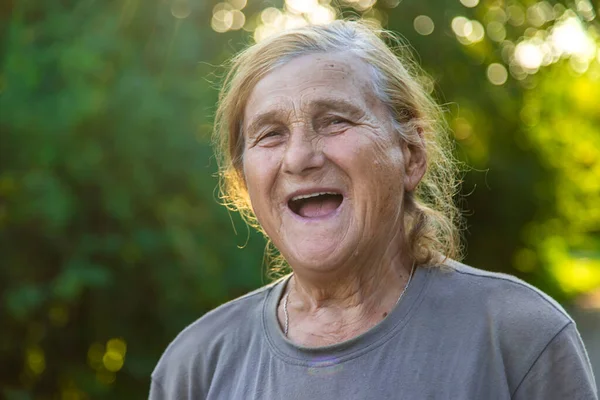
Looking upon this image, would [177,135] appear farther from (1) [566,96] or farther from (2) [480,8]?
(1) [566,96]

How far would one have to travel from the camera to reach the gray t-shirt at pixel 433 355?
1.81 meters

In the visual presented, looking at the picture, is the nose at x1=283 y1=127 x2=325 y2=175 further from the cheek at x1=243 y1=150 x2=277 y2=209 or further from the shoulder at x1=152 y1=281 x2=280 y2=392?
the shoulder at x1=152 y1=281 x2=280 y2=392

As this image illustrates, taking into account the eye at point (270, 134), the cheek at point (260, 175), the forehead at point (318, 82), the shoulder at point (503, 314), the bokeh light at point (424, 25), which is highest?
the bokeh light at point (424, 25)

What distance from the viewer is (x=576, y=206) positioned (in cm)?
1000

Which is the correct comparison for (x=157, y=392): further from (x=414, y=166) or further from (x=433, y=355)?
(x=414, y=166)

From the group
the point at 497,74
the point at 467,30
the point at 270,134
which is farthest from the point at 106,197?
the point at 497,74

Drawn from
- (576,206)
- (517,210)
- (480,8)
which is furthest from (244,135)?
(576,206)

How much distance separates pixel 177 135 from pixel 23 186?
87cm

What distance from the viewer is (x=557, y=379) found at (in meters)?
1.79

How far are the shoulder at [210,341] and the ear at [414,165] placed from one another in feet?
1.67

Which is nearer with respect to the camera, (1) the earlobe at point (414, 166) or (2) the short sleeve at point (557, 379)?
(2) the short sleeve at point (557, 379)

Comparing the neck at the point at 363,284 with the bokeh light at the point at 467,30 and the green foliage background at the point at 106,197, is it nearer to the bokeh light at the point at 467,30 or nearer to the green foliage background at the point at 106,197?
the green foliage background at the point at 106,197

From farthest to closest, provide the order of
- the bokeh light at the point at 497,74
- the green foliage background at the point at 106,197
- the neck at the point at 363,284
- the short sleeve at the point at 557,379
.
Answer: the bokeh light at the point at 497,74
the green foliage background at the point at 106,197
the neck at the point at 363,284
the short sleeve at the point at 557,379

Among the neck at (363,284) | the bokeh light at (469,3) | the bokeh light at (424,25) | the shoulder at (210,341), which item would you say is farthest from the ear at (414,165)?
the bokeh light at (424,25)
